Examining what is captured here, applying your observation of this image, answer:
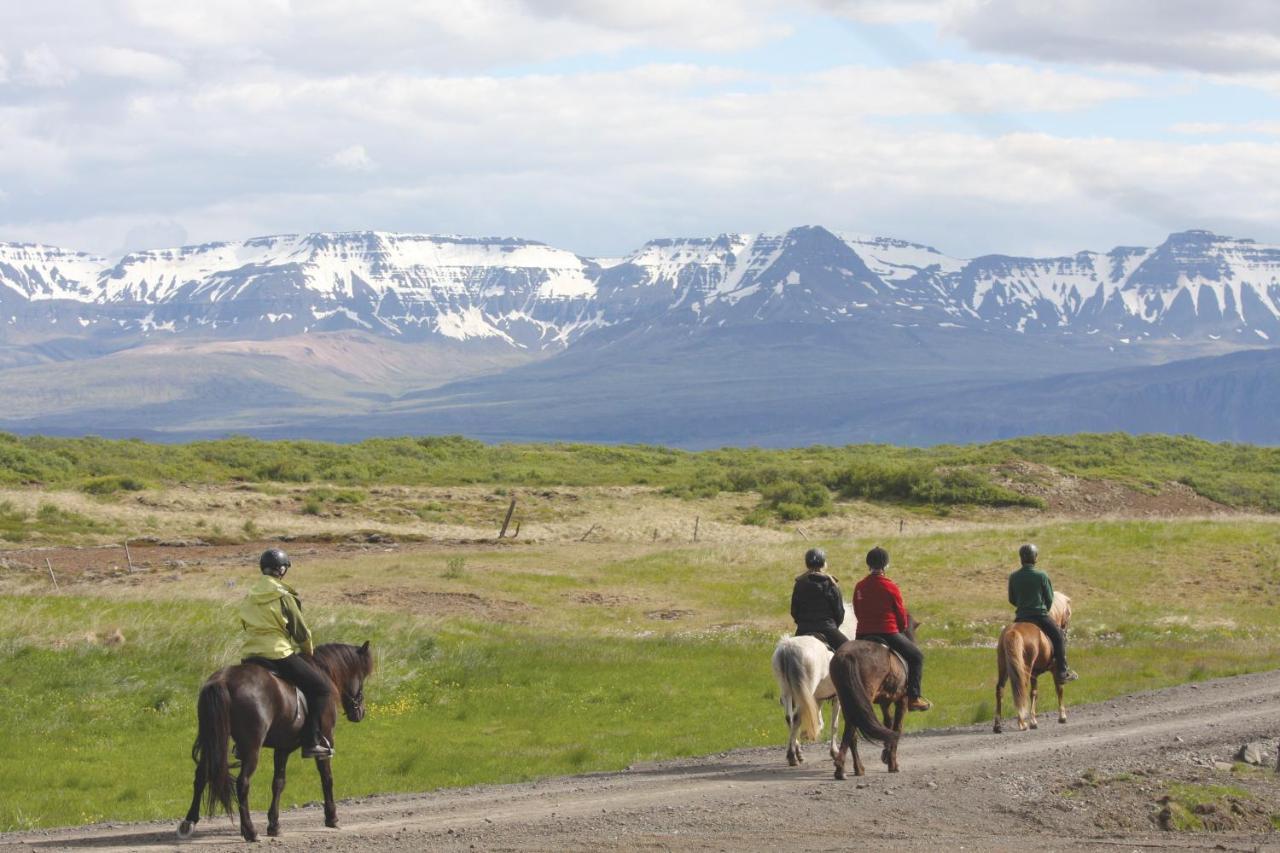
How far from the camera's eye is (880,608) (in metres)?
20.0

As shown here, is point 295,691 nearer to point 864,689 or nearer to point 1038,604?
point 864,689

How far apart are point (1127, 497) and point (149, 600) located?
51983 mm

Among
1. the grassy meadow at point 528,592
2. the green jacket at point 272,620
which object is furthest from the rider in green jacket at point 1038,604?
the green jacket at point 272,620

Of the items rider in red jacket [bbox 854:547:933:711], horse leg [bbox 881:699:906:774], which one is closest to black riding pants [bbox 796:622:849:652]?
rider in red jacket [bbox 854:547:933:711]

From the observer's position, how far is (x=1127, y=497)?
72.9 m

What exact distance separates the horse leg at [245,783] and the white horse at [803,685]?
22.6 feet

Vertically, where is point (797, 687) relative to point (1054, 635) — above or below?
above

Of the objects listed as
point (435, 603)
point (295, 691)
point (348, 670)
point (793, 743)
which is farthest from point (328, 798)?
point (435, 603)

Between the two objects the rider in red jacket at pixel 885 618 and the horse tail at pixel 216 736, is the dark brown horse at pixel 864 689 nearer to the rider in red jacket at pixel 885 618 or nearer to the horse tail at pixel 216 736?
the rider in red jacket at pixel 885 618

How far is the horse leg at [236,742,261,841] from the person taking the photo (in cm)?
1608

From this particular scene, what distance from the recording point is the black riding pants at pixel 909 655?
1994 centimetres

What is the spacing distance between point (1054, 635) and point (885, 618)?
15.0ft

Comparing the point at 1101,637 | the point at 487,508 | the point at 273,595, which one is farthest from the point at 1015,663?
the point at 487,508

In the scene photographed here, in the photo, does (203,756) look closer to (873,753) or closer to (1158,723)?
(873,753)
